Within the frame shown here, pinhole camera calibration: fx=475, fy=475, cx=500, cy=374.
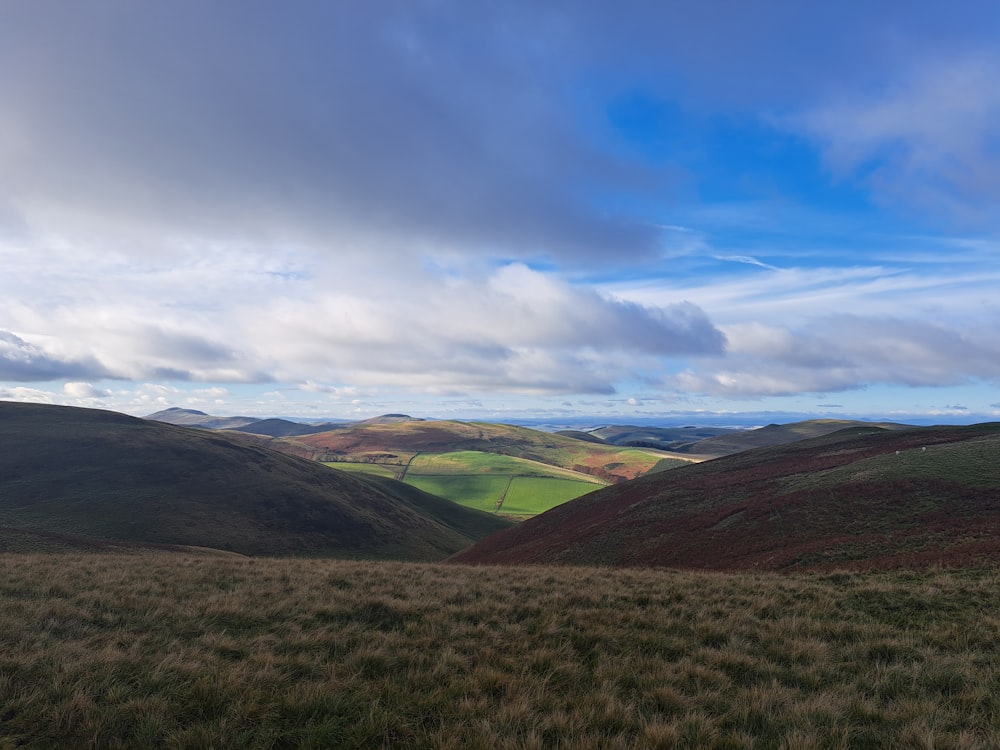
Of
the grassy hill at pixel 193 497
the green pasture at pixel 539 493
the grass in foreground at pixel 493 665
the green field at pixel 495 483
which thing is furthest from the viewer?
the green field at pixel 495 483

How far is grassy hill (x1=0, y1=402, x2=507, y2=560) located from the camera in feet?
190

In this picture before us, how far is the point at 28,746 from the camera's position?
18.5 feet

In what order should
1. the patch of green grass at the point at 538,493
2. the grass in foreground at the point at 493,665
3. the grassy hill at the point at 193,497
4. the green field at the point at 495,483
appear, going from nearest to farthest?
the grass in foreground at the point at 493,665
the grassy hill at the point at 193,497
the patch of green grass at the point at 538,493
the green field at the point at 495,483

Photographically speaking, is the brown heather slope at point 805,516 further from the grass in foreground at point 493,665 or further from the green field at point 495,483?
the green field at point 495,483

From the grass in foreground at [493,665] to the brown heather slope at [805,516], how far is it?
8.48m

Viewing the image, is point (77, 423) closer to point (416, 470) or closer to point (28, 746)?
point (416, 470)

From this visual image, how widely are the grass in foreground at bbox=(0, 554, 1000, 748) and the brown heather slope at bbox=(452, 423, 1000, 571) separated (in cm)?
848

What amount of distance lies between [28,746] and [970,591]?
1971cm

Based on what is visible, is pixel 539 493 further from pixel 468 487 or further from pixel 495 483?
pixel 468 487

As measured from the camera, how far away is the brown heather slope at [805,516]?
21.6 m

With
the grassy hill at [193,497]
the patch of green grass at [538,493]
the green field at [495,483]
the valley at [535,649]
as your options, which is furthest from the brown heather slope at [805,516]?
the green field at [495,483]

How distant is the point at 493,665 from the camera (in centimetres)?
825

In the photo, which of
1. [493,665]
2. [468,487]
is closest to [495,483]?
[468,487]

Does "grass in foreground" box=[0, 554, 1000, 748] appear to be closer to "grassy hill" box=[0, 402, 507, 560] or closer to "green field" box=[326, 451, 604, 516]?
"grassy hill" box=[0, 402, 507, 560]
